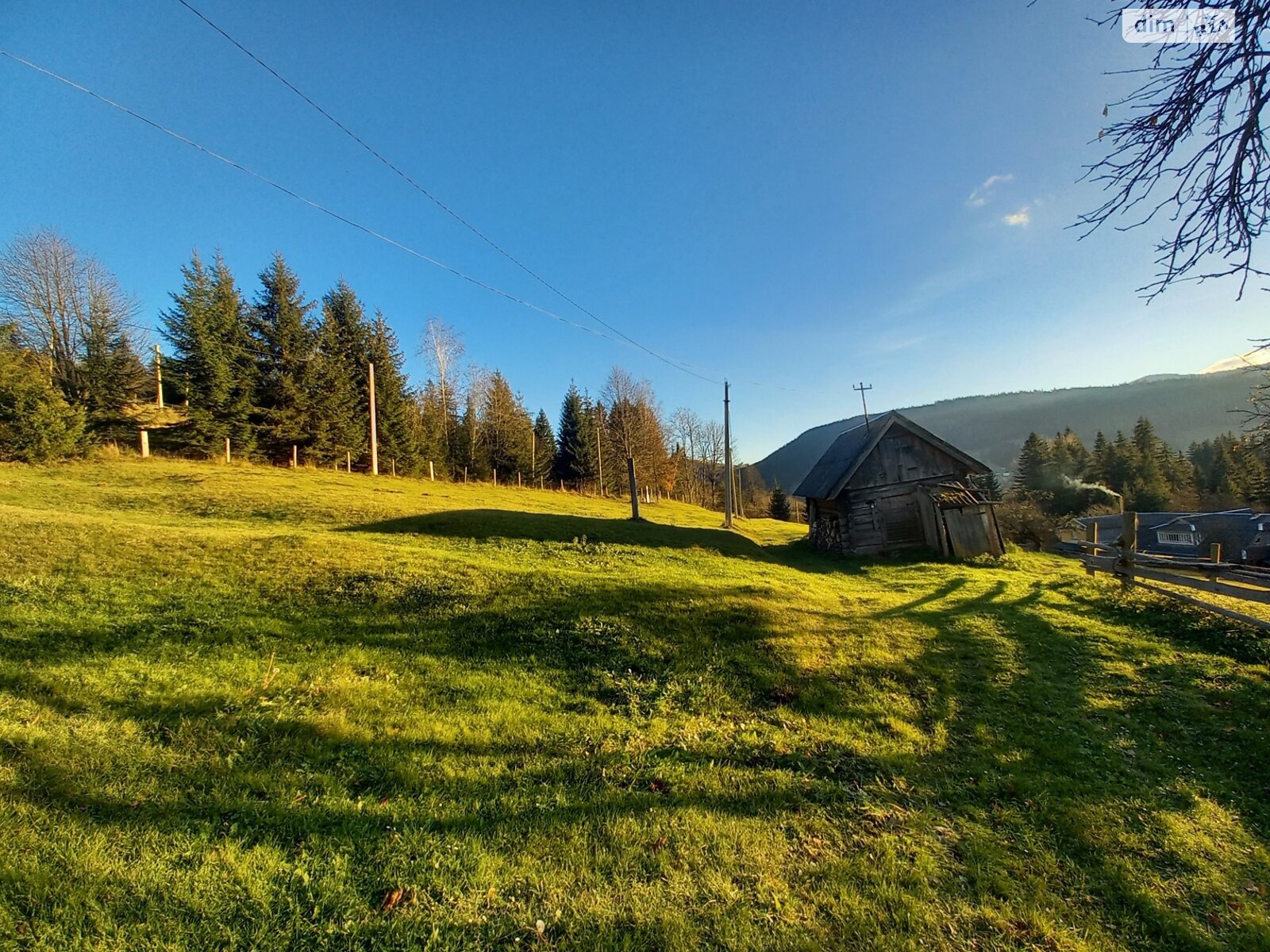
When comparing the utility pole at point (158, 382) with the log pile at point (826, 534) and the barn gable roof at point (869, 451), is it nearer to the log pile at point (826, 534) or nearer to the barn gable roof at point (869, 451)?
the barn gable roof at point (869, 451)

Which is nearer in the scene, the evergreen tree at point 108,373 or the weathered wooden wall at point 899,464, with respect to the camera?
the weathered wooden wall at point 899,464

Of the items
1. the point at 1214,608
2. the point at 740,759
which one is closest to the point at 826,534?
the point at 1214,608

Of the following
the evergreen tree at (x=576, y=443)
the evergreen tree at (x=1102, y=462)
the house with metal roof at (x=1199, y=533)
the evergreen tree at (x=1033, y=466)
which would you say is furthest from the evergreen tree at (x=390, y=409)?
the evergreen tree at (x=1102, y=462)

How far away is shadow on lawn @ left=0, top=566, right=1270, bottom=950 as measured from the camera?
3.44m

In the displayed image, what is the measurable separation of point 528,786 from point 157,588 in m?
8.27

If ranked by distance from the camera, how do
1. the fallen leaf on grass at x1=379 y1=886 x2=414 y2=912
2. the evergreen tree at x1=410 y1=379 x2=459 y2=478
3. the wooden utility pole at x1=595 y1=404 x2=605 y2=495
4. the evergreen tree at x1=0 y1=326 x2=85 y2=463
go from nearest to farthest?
1. the fallen leaf on grass at x1=379 y1=886 x2=414 y2=912
2. the evergreen tree at x1=0 y1=326 x2=85 y2=463
3. the evergreen tree at x1=410 y1=379 x2=459 y2=478
4. the wooden utility pole at x1=595 y1=404 x2=605 y2=495

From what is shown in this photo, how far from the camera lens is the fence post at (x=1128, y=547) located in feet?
38.1

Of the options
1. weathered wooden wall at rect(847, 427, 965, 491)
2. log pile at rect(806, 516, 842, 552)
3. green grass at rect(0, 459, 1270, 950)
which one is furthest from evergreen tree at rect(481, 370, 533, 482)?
green grass at rect(0, 459, 1270, 950)

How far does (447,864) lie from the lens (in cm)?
323

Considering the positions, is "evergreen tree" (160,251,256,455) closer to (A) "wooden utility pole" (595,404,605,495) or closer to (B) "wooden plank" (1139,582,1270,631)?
(A) "wooden utility pole" (595,404,605,495)

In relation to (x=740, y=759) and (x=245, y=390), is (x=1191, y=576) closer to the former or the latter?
(x=740, y=759)

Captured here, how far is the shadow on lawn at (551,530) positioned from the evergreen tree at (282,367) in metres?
23.9

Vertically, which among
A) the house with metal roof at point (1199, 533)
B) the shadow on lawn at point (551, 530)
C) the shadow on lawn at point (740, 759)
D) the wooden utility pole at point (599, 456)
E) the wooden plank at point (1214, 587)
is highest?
the wooden utility pole at point (599, 456)

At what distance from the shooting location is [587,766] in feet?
14.9
